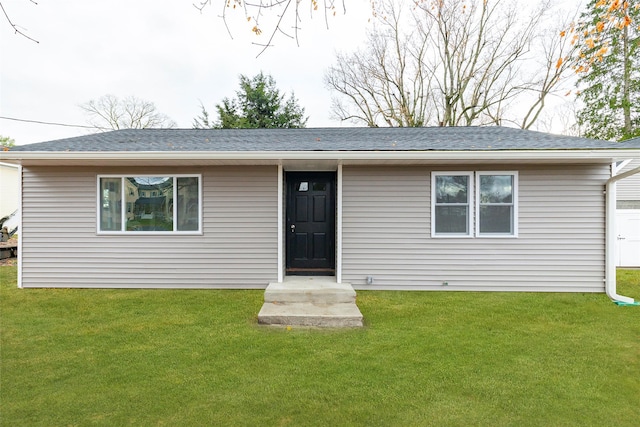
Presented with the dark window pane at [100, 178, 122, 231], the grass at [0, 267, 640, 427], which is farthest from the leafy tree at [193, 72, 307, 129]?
the grass at [0, 267, 640, 427]

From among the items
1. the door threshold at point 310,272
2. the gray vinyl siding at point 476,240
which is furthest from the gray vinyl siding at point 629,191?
the door threshold at point 310,272

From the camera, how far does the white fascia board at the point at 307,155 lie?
5.18m

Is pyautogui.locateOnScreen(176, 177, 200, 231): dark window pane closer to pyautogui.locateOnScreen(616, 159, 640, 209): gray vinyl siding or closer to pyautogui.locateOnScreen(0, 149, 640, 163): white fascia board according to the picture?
pyautogui.locateOnScreen(0, 149, 640, 163): white fascia board

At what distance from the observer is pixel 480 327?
4.07 metres

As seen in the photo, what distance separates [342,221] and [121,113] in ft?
71.8

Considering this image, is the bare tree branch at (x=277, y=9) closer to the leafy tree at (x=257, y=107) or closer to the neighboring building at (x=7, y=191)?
the leafy tree at (x=257, y=107)

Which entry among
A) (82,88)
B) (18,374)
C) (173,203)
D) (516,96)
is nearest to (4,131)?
(82,88)

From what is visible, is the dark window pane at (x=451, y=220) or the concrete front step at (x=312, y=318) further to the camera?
the dark window pane at (x=451, y=220)

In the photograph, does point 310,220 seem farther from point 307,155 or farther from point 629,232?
point 629,232

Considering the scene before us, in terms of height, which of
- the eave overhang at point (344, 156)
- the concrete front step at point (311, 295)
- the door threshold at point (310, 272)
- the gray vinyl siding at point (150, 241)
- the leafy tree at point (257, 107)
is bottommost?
the concrete front step at point (311, 295)

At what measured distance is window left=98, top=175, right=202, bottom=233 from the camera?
5988 mm

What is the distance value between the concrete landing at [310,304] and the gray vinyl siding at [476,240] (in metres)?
0.86

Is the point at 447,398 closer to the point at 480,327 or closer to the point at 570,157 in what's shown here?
the point at 480,327

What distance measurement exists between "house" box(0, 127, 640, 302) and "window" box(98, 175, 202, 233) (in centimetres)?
2
